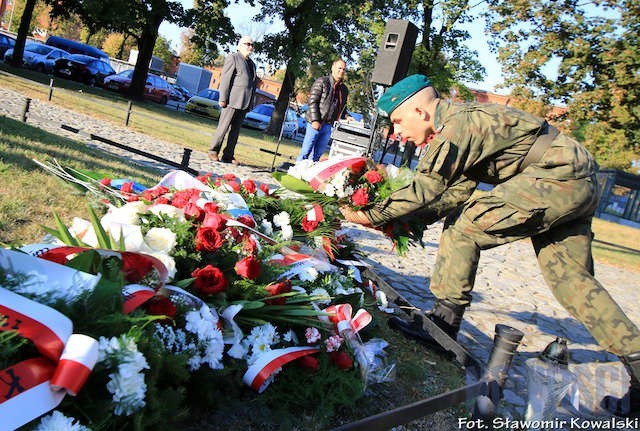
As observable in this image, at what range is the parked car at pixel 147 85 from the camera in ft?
88.3

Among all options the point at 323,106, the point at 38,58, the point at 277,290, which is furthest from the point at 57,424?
the point at 38,58

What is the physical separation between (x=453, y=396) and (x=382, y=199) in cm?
170

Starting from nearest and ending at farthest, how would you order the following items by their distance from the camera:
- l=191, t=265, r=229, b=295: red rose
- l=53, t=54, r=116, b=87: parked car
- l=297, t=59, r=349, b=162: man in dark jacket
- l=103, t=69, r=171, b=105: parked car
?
1. l=191, t=265, r=229, b=295: red rose
2. l=297, t=59, r=349, b=162: man in dark jacket
3. l=53, t=54, r=116, b=87: parked car
4. l=103, t=69, r=171, b=105: parked car

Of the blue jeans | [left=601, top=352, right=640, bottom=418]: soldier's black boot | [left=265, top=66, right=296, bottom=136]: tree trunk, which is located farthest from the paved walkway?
[left=265, top=66, right=296, bottom=136]: tree trunk

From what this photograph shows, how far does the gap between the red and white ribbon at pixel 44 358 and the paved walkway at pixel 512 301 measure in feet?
8.21

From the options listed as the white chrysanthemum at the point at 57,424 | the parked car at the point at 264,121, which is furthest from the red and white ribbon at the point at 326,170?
the parked car at the point at 264,121

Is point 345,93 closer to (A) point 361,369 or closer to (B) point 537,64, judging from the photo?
(A) point 361,369

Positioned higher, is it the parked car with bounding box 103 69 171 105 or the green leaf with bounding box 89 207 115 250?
the parked car with bounding box 103 69 171 105

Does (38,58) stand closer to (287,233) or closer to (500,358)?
(287,233)

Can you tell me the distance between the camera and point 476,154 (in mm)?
3330

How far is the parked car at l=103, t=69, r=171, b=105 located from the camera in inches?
1059

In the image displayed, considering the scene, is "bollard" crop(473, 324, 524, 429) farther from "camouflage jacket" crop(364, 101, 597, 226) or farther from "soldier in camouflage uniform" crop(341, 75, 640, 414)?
"camouflage jacket" crop(364, 101, 597, 226)

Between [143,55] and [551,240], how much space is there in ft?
81.4

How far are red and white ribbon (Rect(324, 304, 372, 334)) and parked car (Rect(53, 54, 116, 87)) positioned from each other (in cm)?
2716
